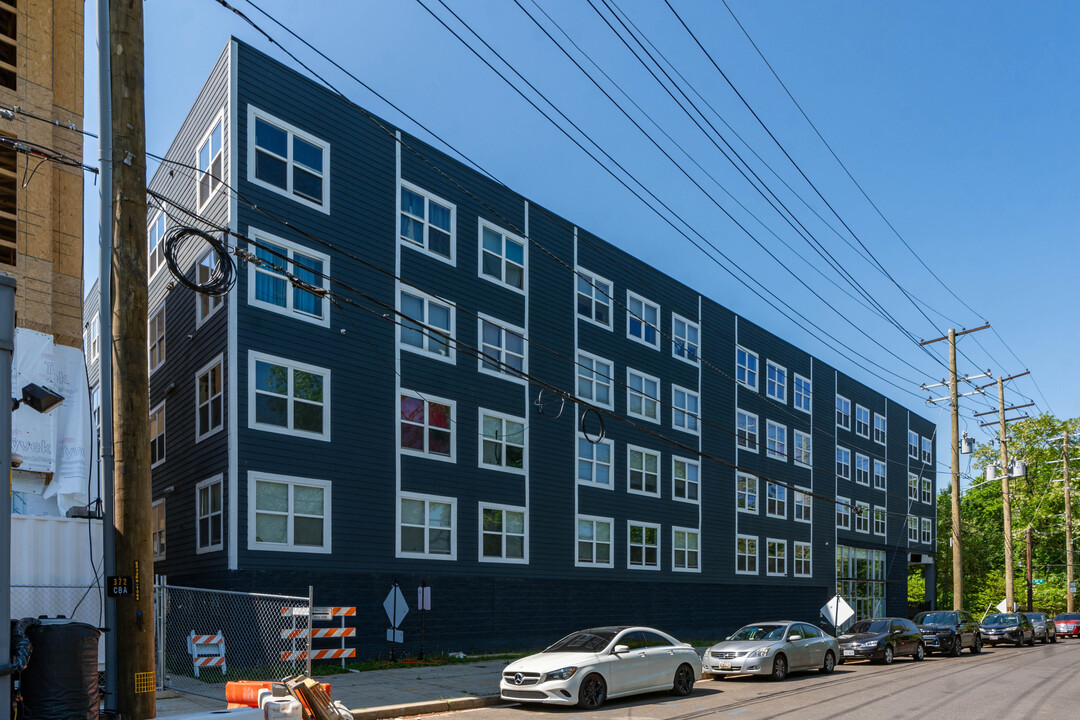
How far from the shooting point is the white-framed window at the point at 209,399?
21.6 metres

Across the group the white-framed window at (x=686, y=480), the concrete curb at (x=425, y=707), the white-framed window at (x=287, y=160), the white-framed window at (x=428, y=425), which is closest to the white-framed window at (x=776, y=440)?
the white-framed window at (x=686, y=480)

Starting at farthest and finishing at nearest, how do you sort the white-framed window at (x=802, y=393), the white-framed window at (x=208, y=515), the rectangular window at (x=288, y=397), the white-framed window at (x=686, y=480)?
the white-framed window at (x=802, y=393)
the white-framed window at (x=686, y=480)
the rectangular window at (x=288, y=397)
the white-framed window at (x=208, y=515)

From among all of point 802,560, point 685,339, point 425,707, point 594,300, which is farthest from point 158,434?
point 802,560

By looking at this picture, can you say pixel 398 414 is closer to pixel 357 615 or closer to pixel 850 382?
pixel 357 615

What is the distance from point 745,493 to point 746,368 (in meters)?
5.35

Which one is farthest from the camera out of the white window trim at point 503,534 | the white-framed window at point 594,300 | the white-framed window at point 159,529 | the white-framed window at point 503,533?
the white-framed window at point 594,300

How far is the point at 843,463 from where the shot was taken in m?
48.6

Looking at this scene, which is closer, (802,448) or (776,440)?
(776,440)

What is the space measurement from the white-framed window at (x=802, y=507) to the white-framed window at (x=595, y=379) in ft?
51.8

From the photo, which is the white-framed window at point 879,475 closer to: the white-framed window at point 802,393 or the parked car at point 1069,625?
the white-framed window at point 802,393

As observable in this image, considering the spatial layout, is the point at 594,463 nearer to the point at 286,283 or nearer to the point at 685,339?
the point at 685,339

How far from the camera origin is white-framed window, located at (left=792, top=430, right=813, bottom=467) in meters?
44.4

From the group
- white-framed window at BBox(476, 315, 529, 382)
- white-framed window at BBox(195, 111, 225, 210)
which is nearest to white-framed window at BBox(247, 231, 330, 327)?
white-framed window at BBox(195, 111, 225, 210)

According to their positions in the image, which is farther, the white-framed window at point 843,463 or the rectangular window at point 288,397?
the white-framed window at point 843,463
